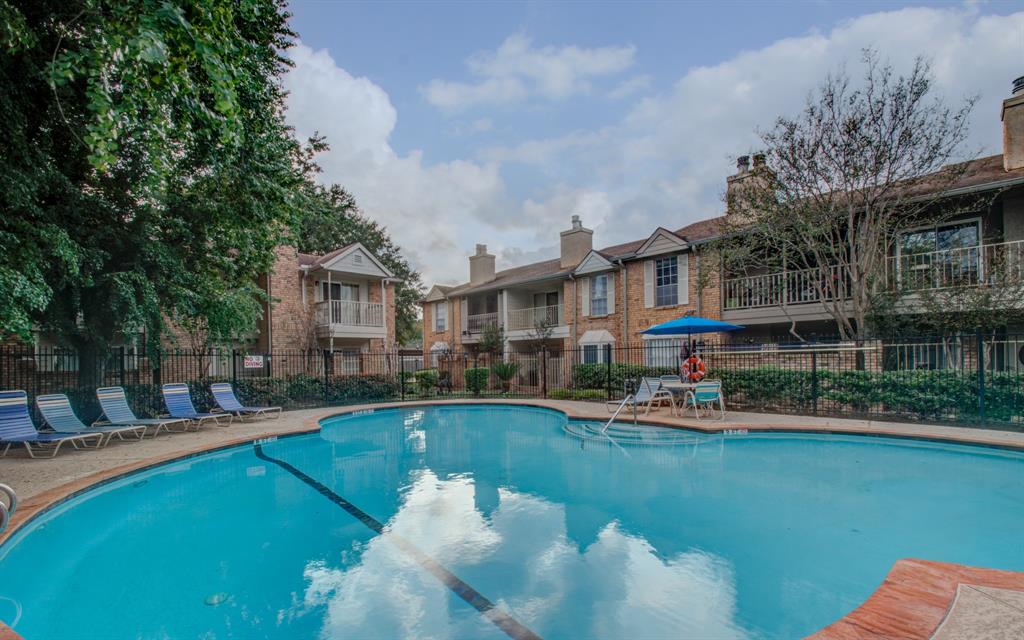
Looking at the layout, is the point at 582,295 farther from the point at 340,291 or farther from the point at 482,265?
the point at 340,291

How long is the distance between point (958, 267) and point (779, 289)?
4.28m

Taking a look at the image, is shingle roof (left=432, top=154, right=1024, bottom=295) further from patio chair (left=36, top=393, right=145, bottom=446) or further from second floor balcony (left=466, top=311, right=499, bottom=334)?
patio chair (left=36, top=393, right=145, bottom=446)

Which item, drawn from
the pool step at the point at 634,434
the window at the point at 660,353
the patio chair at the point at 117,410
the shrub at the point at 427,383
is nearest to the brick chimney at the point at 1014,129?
the window at the point at 660,353

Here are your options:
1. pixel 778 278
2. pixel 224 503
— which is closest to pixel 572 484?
pixel 224 503

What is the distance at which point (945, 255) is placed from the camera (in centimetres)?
1334

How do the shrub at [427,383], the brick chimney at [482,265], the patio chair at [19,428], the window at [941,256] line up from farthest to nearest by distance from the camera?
the brick chimney at [482,265] → the shrub at [427,383] → the window at [941,256] → the patio chair at [19,428]

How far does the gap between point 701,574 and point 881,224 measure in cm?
1264

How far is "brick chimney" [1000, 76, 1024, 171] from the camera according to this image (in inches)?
525

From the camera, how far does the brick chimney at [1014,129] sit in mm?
13344

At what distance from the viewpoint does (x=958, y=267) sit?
1312 centimetres

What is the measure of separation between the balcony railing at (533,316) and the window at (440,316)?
18.7 feet

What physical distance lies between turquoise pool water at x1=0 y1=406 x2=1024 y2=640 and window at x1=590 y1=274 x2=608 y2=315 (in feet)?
42.1

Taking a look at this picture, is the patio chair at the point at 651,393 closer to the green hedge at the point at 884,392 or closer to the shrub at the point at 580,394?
the green hedge at the point at 884,392

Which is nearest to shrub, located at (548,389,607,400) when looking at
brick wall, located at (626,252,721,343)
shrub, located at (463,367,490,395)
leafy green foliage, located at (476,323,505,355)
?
brick wall, located at (626,252,721,343)
